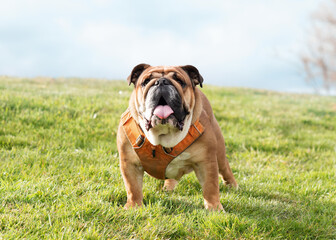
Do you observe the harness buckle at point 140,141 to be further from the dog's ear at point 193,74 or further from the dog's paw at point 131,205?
the dog's ear at point 193,74

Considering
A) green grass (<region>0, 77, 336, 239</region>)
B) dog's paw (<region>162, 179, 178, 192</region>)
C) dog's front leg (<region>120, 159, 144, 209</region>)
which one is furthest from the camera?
dog's paw (<region>162, 179, 178, 192</region>)

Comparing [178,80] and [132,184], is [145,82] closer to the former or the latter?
[178,80]

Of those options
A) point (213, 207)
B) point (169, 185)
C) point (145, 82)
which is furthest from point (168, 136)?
point (169, 185)

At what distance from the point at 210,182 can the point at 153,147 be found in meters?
0.69

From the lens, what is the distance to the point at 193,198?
4.18 meters

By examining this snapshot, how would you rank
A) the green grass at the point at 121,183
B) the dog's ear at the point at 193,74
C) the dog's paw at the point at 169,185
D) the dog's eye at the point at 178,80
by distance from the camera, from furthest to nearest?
the dog's paw at the point at 169,185 < the dog's ear at the point at 193,74 < the dog's eye at the point at 178,80 < the green grass at the point at 121,183

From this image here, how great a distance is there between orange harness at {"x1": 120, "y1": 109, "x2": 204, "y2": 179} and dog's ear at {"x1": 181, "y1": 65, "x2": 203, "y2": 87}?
42cm

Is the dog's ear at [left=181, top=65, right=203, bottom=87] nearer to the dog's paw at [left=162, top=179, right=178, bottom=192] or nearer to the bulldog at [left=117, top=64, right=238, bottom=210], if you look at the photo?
the bulldog at [left=117, top=64, right=238, bottom=210]

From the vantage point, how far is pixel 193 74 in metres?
3.74

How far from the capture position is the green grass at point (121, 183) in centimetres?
319

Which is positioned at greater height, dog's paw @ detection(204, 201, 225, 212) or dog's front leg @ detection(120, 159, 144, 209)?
dog's front leg @ detection(120, 159, 144, 209)

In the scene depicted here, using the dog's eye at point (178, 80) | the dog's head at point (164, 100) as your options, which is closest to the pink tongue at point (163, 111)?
the dog's head at point (164, 100)

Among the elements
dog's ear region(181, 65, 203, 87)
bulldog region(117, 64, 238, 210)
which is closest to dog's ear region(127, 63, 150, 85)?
bulldog region(117, 64, 238, 210)

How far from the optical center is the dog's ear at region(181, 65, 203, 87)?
364 cm
